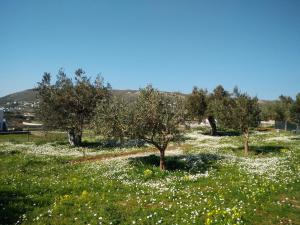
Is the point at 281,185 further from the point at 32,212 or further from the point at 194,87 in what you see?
the point at 194,87

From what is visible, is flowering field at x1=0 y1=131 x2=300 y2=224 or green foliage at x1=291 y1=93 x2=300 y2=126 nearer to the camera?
flowering field at x1=0 y1=131 x2=300 y2=224

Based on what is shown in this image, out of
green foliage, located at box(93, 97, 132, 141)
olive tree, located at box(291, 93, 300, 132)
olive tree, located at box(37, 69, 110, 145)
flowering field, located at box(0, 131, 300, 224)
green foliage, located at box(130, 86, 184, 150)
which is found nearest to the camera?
flowering field, located at box(0, 131, 300, 224)

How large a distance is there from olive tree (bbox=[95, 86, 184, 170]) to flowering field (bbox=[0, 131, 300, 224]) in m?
2.59

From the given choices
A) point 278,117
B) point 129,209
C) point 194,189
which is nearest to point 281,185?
point 194,189

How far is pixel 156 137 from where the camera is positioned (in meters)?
27.9

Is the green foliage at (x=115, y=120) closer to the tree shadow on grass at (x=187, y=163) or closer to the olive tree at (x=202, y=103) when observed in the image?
the tree shadow on grass at (x=187, y=163)

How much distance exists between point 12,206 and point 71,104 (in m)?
32.9

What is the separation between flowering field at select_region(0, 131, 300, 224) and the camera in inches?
570

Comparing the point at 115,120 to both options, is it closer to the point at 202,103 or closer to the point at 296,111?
the point at 202,103

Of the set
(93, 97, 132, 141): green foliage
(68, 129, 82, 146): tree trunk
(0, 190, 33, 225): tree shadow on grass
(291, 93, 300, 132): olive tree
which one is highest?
(291, 93, 300, 132): olive tree

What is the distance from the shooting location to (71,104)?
4800cm

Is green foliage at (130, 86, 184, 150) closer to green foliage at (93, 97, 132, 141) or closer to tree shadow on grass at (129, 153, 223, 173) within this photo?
green foliage at (93, 97, 132, 141)

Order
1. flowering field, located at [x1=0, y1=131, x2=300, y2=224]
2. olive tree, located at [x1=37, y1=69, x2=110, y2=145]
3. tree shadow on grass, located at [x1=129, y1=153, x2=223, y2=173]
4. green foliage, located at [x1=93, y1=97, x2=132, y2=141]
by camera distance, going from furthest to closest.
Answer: olive tree, located at [x1=37, y1=69, x2=110, y2=145]
green foliage, located at [x1=93, y1=97, x2=132, y2=141]
tree shadow on grass, located at [x1=129, y1=153, x2=223, y2=173]
flowering field, located at [x1=0, y1=131, x2=300, y2=224]

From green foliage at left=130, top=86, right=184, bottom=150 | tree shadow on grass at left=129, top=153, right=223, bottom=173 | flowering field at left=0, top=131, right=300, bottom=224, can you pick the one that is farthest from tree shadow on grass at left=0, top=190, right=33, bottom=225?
tree shadow on grass at left=129, top=153, right=223, bottom=173
